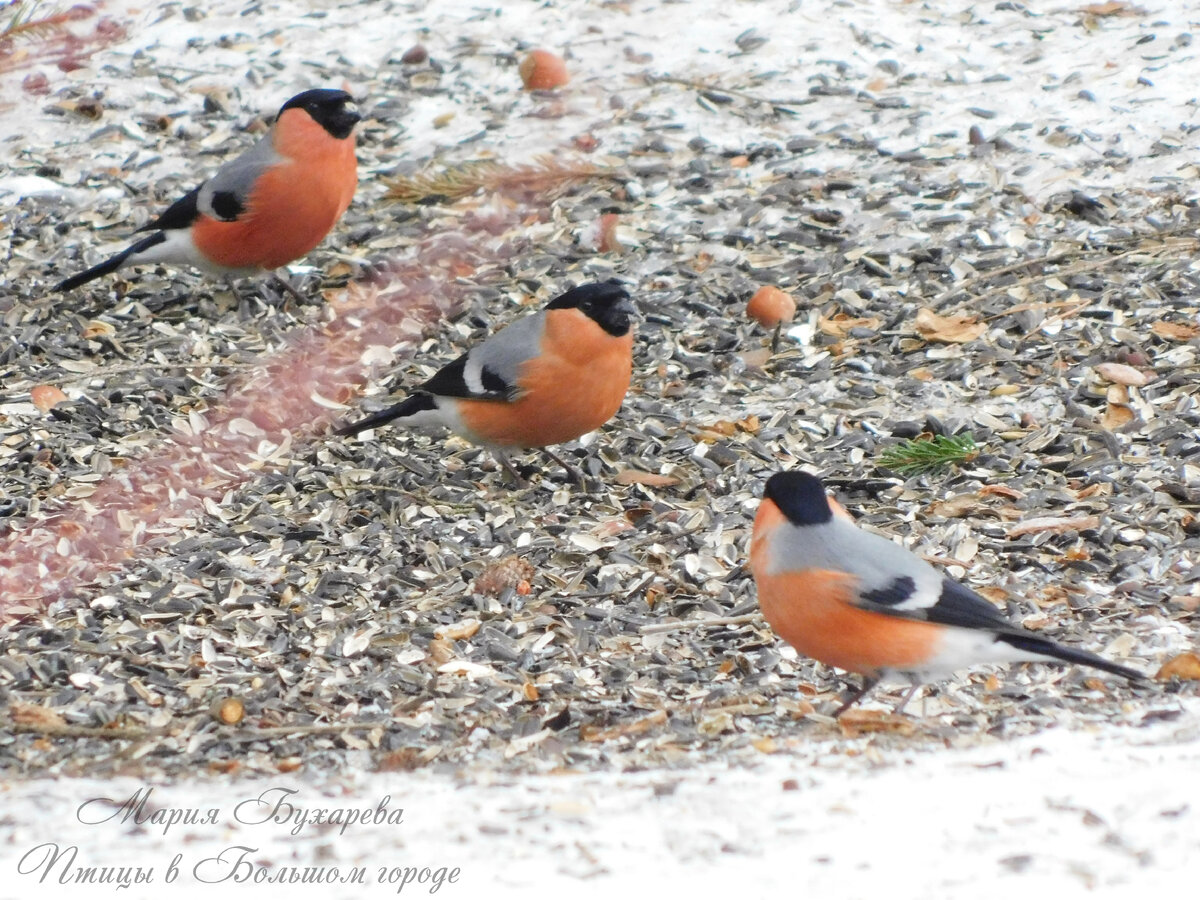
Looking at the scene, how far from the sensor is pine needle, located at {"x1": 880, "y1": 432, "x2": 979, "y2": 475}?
5113 mm

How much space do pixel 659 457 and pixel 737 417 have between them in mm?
370

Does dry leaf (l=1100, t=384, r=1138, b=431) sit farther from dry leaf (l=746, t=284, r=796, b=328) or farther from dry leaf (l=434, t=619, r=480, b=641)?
dry leaf (l=434, t=619, r=480, b=641)

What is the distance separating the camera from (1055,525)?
472 centimetres

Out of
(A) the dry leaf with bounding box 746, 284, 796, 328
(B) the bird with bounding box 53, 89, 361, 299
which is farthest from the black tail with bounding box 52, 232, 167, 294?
(A) the dry leaf with bounding box 746, 284, 796, 328

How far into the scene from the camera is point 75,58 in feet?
8.57

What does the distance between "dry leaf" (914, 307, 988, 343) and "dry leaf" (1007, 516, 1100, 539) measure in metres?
1.25

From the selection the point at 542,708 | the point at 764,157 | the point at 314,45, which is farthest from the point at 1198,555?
the point at 314,45

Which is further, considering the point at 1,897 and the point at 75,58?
the point at 1,897

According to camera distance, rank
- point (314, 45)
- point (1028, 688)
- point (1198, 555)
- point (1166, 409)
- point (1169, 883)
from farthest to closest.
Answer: point (314, 45) → point (1166, 409) → point (1198, 555) → point (1028, 688) → point (1169, 883)

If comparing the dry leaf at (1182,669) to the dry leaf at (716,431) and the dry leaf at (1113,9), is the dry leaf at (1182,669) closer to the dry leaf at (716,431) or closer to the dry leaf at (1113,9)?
the dry leaf at (716,431)

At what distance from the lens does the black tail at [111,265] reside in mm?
6410

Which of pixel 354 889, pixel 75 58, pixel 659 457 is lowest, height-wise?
pixel 659 457

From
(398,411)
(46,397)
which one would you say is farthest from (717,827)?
(46,397)

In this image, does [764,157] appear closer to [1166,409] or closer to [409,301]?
[409,301]
